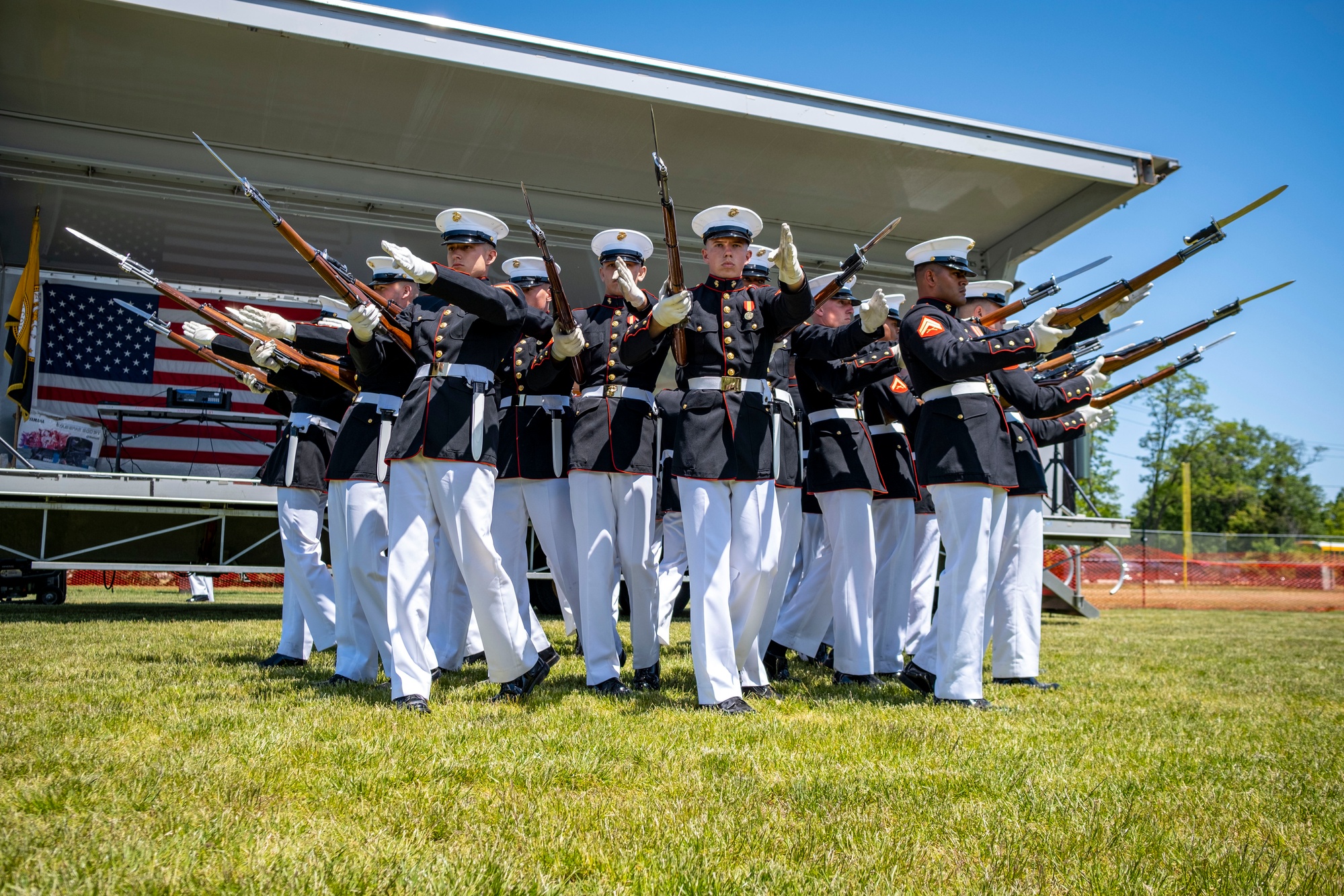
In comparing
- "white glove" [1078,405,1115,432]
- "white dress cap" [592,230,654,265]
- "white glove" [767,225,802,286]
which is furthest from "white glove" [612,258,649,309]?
"white glove" [1078,405,1115,432]

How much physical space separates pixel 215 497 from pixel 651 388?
15.5 feet

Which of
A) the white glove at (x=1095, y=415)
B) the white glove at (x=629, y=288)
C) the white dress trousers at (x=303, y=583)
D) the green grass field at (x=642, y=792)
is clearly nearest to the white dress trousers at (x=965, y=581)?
the green grass field at (x=642, y=792)

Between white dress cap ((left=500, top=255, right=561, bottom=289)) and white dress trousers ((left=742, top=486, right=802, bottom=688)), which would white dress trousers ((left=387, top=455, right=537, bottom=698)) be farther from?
white dress cap ((left=500, top=255, right=561, bottom=289))

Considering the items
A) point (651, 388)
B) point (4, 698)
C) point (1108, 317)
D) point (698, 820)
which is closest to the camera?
point (698, 820)

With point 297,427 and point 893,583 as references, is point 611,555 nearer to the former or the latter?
point 893,583

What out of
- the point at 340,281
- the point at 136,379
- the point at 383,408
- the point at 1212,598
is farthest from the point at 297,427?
the point at 1212,598

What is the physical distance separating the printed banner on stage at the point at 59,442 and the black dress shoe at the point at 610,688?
7517 millimetres

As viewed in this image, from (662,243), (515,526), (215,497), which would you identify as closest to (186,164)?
(215,497)

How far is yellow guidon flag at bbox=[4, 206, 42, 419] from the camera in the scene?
349 inches

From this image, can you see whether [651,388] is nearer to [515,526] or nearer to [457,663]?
[515,526]

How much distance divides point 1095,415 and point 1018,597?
1884mm

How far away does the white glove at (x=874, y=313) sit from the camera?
4102 mm

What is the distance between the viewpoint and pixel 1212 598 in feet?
79.0

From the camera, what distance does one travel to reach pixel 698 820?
2381 millimetres
